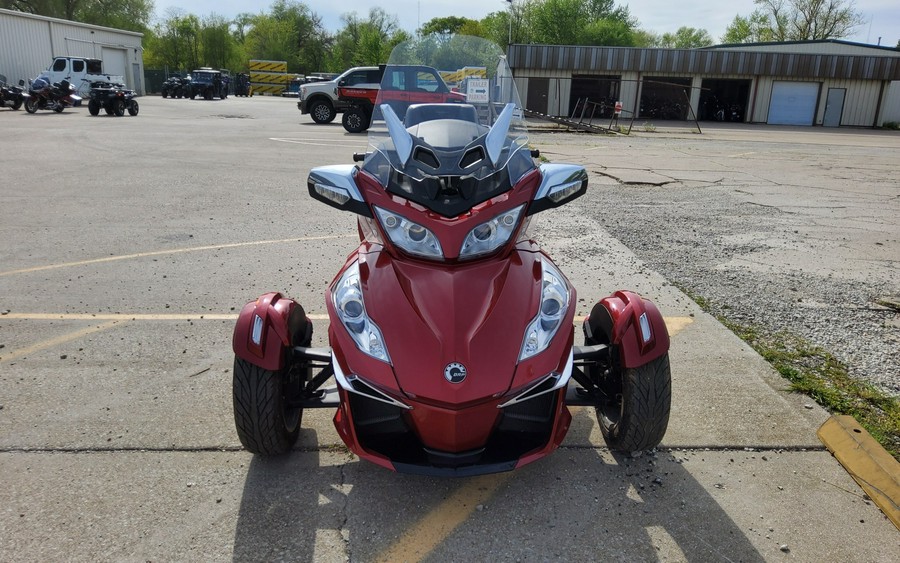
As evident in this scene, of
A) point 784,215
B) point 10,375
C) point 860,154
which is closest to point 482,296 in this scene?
point 10,375

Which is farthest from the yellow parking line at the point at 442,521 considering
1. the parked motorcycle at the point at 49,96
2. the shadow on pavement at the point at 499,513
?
the parked motorcycle at the point at 49,96

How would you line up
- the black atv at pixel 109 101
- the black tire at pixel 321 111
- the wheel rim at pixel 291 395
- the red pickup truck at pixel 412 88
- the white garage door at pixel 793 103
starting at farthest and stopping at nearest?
the white garage door at pixel 793 103 < the black atv at pixel 109 101 < the black tire at pixel 321 111 < the red pickup truck at pixel 412 88 < the wheel rim at pixel 291 395

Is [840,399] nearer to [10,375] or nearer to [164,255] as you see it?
[10,375]

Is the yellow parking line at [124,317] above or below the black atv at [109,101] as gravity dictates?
below

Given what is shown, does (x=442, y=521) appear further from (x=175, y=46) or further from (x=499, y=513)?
(x=175, y=46)

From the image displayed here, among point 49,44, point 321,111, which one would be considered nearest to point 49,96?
point 321,111

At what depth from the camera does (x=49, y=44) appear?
41094 mm

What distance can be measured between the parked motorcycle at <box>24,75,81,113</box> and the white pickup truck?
2269 mm

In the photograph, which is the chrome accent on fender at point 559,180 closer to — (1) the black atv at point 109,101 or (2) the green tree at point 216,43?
(1) the black atv at point 109,101

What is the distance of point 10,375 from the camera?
3.91 meters

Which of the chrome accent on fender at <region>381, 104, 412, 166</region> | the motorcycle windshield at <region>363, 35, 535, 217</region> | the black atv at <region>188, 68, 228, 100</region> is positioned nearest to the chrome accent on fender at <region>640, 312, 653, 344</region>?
the motorcycle windshield at <region>363, 35, 535, 217</region>

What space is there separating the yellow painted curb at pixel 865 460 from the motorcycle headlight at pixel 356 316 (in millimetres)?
2374

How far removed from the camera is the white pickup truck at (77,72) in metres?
31.0

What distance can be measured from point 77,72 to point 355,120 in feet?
61.9
